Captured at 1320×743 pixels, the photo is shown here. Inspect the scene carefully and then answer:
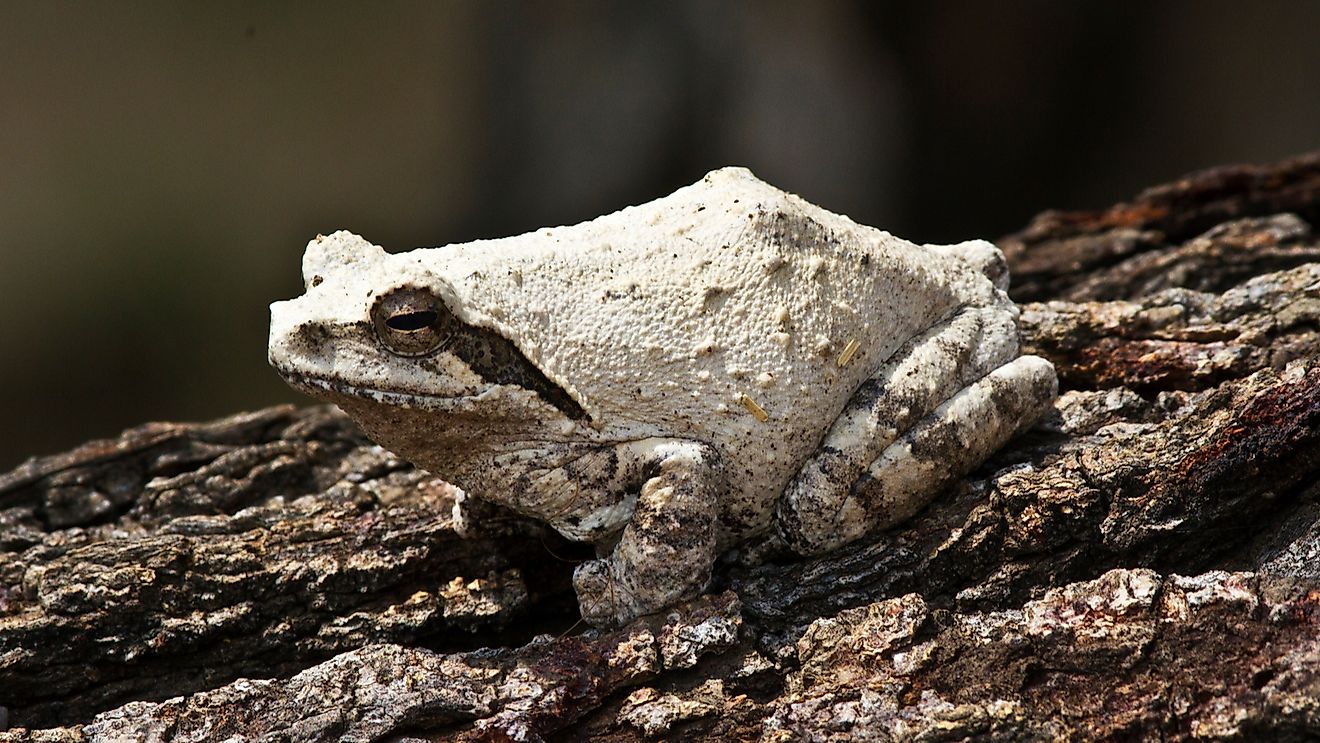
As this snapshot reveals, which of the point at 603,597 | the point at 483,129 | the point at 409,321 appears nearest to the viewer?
the point at 409,321

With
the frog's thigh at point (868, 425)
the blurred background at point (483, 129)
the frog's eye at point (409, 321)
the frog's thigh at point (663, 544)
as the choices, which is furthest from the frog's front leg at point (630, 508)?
the blurred background at point (483, 129)

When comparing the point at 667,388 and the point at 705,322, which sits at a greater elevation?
the point at 705,322

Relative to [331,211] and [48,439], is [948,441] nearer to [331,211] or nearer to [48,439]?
[331,211]

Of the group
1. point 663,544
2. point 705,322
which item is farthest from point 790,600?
point 705,322

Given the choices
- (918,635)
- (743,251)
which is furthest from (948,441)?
(743,251)

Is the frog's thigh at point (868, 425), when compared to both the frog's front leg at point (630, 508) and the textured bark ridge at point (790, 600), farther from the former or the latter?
the frog's front leg at point (630, 508)

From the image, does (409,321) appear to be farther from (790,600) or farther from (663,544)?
(790,600)

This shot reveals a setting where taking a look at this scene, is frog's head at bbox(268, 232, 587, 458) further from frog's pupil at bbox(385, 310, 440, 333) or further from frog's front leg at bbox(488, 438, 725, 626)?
frog's front leg at bbox(488, 438, 725, 626)
